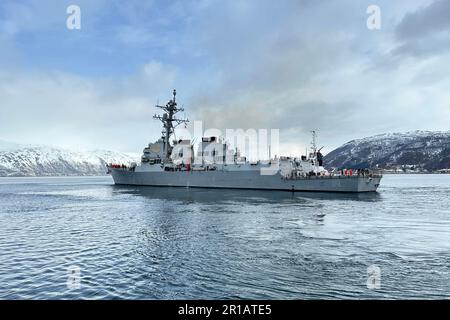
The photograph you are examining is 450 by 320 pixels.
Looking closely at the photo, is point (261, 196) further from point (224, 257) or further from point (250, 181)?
point (224, 257)

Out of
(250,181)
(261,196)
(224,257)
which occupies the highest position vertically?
(250,181)

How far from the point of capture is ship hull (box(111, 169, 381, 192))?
53562 mm

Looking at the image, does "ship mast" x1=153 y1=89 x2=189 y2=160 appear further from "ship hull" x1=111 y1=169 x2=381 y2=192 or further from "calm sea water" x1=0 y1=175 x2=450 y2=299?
"calm sea water" x1=0 y1=175 x2=450 y2=299

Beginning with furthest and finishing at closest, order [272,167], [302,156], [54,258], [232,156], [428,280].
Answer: [232,156] < [302,156] < [272,167] < [54,258] < [428,280]

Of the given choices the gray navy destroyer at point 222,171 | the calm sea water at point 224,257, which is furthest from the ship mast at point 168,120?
the calm sea water at point 224,257

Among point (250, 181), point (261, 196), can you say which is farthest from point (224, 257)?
point (250, 181)

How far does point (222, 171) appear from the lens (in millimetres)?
62750

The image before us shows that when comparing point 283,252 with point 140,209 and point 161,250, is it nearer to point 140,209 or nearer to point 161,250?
point 161,250

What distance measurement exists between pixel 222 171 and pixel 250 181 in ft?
18.8

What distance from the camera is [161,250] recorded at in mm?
16953

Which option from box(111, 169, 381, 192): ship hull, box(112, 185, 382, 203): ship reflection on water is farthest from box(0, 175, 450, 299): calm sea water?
box(111, 169, 381, 192): ship hull
